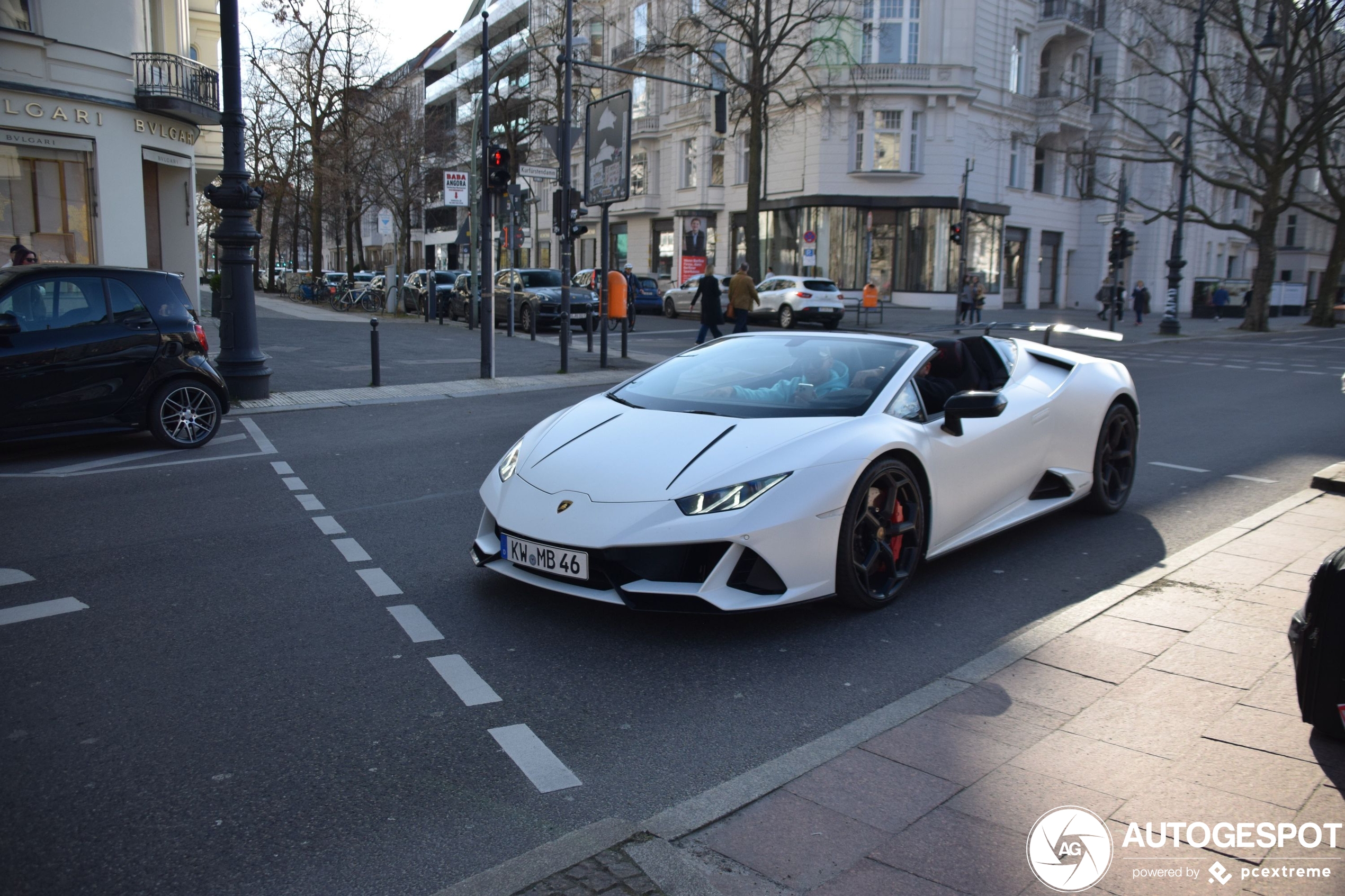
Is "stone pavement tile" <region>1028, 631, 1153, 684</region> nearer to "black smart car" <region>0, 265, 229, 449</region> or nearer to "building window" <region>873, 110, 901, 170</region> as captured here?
"black smart car" <region>0, 265, 229, 449</region>

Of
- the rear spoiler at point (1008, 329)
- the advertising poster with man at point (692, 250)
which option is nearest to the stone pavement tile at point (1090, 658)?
the rear spoiler at point (1008, 329)

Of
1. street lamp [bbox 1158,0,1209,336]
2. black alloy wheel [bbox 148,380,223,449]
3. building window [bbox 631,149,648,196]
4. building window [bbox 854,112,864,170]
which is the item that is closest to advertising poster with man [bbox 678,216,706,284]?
building window [bbox 631,149,648,196]

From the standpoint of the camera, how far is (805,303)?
30.9 metres

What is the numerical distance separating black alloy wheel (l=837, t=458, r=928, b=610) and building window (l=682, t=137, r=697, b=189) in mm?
45079

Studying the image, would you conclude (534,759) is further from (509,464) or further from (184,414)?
(184,414)

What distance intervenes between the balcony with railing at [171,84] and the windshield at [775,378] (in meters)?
18.5

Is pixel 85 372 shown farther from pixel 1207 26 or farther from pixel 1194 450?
pixel 1207 26

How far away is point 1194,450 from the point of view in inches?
371

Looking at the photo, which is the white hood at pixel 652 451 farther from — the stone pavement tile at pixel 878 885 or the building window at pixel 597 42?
the building window at pixel 597 42

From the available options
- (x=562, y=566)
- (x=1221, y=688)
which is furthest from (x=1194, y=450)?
(x=562, y=566)

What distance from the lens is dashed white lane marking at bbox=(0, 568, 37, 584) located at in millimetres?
5215

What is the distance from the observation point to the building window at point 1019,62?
144ft

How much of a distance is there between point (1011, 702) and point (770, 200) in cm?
4158

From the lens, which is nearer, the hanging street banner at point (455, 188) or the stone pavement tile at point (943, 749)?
the stone pavement tile at point (943, 749)
